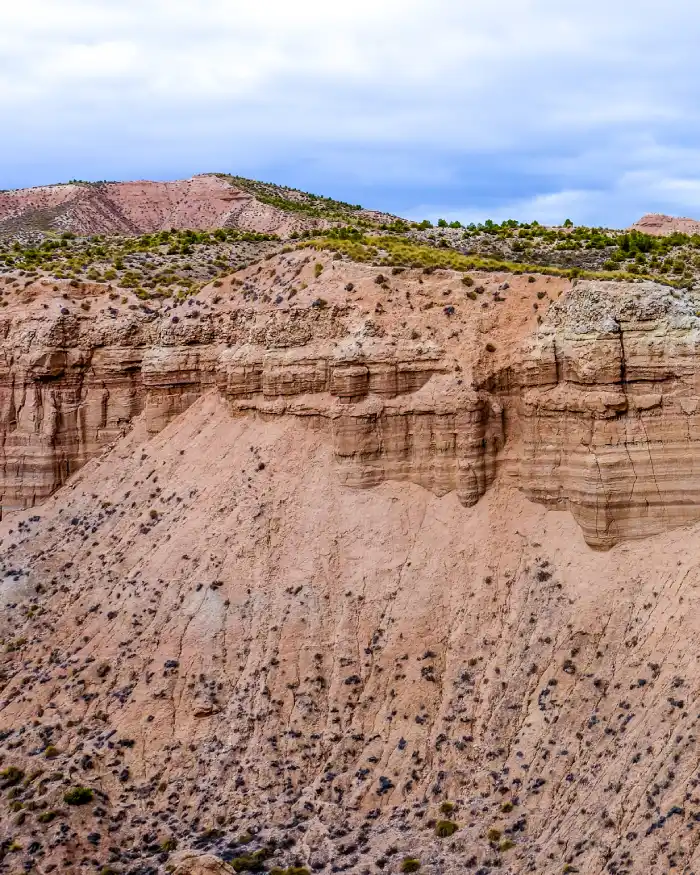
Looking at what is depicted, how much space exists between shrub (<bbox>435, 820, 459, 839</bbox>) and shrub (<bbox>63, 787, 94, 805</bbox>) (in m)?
10.5

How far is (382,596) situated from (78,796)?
11.3 metres

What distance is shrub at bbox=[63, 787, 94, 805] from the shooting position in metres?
24.6

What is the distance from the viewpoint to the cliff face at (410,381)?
26141 mm

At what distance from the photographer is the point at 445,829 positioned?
22516 millimetres

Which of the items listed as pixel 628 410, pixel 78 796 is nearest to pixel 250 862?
pixel 78 796

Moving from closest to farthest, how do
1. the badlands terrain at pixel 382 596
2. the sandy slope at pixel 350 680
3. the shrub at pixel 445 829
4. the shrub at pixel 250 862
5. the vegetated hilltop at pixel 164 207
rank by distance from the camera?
the shrub at pixel 250 862
the sandy slope at pixel 350 680
the shrub at pixel 445 829
the badlands terrain at pixel 382 596
the vegetated hilltop at pixel 164 207

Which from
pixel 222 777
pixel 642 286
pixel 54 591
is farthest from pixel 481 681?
pixel 54 591

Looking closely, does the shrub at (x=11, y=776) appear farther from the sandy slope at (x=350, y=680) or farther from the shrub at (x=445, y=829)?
the shrub at (x=445, y=829)

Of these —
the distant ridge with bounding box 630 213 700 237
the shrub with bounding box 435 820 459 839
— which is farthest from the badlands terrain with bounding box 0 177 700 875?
the distant ridge with bounding box 630 213 700 237

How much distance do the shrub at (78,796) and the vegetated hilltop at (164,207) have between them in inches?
2759

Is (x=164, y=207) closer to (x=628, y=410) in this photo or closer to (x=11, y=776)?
(x=11, y=776)

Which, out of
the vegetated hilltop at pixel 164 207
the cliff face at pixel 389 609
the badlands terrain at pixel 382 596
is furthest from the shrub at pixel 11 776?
the vegetated hilltop at pixel 164 207

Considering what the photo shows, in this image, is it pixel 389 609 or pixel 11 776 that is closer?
pixel 11 776

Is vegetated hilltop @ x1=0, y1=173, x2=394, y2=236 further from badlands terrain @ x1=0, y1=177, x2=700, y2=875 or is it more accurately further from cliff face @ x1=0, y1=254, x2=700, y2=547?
badlands terrain @ x1=0, y1=177, x2=700, y2=875
